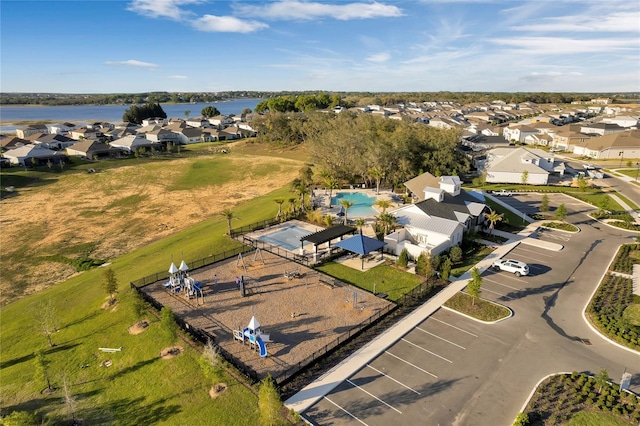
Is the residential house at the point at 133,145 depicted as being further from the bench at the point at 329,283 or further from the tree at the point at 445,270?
the tree at the point at 445,270

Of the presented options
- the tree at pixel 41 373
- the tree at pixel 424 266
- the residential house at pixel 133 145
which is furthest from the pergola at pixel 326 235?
the residential house at pixel 133 145

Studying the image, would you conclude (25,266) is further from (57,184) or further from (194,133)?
(194,133)

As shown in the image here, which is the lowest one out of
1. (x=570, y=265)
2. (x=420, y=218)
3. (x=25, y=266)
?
(x=25, y=266)

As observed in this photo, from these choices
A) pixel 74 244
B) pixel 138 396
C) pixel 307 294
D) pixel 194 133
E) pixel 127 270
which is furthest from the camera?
pixel 194 133

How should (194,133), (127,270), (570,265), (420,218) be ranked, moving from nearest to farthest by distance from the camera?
1. (570,265)
2. (127,270)
3. (420,218)
4. (194,133)

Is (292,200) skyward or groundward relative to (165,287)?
skyward

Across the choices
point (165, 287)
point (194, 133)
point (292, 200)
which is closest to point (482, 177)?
point (292, 200)
